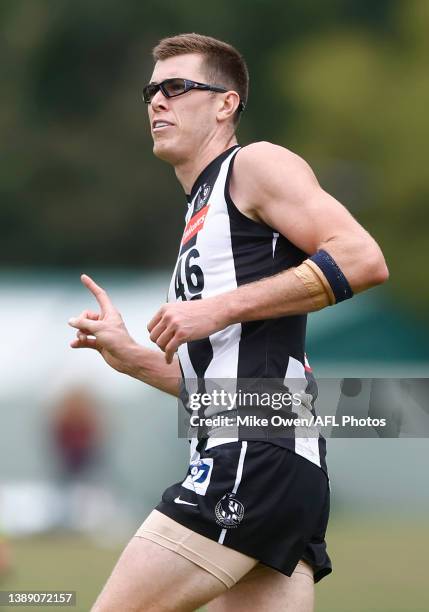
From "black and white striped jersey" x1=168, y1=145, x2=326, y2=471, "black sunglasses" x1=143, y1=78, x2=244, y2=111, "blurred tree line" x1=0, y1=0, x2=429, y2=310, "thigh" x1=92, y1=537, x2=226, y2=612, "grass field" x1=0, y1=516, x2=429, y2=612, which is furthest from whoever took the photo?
"blurred tree line" x1=0, y1=0, x2=429, y2=310

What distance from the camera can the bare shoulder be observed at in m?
4.74

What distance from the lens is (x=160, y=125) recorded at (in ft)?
17.7

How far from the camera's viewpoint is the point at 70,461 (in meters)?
17.7

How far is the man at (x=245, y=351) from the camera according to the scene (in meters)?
4.61

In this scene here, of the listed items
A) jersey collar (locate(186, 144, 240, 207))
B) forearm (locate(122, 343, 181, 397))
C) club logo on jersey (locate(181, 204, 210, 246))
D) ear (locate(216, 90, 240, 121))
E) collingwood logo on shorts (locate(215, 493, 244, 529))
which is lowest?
collingwood logo on shorts (locate(215, 493, 244, 529))

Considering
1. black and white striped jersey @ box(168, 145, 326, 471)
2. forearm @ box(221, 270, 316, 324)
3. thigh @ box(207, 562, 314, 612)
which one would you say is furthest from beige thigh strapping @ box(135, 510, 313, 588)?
forearm @ box(221, 270, 316, 324)

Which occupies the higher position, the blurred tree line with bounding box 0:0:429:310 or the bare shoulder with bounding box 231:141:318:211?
the blurred tree line with bounding box 0:0:429:310

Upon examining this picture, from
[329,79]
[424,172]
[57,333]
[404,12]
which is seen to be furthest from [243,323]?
[404,12]

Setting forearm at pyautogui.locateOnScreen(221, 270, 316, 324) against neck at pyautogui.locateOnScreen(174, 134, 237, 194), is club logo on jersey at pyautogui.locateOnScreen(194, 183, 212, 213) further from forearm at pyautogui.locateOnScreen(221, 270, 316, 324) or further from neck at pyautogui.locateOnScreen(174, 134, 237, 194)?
forearm at pyautogui.locateOnScreen(221, 270, 316, 324)

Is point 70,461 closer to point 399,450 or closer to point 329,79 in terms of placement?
point 399,450

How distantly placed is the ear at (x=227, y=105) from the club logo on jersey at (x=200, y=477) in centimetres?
143

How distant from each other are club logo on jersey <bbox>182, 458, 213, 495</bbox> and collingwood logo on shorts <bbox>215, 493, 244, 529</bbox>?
3.1 inches

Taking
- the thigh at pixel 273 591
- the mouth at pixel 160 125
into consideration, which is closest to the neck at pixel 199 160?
the mouth at pixel 160 125

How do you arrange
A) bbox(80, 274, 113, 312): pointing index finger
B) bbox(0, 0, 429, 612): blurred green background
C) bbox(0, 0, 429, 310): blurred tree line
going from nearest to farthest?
bbox(80, 274, 113, 312): pointing index finger → bbox(0, 0, 429, 612): blurred green background → bbox(0, 0, 429, 310): blurred tree line
